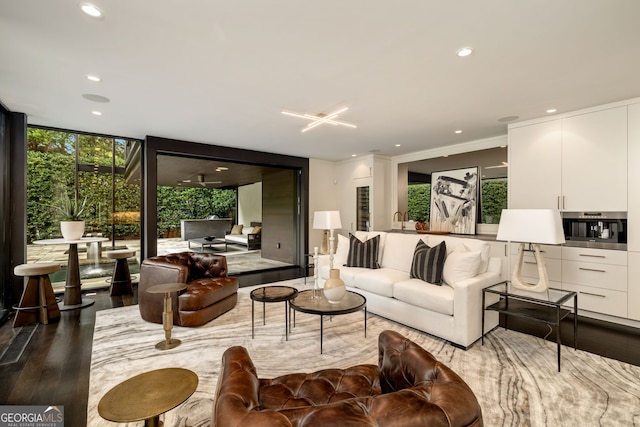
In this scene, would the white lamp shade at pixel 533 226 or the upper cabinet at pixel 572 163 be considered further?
the upper cabinet at pixel 572 163

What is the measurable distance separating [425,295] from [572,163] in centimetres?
271

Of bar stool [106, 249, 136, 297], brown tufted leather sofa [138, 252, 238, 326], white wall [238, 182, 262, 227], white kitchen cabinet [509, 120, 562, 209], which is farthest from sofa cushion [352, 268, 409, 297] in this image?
white wall [238, 182, 262, 227]

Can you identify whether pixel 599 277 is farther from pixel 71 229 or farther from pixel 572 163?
pixel 71 229

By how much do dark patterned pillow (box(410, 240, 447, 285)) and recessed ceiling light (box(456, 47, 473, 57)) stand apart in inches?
78.5

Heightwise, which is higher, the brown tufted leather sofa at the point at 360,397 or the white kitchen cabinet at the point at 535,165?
the white kitchen cabinet at the point at 535,165

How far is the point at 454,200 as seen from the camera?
5578 mm

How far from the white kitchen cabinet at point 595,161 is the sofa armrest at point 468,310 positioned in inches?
78.7

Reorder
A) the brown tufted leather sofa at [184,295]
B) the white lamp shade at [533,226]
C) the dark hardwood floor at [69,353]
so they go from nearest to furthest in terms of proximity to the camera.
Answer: the dark hardwood floor at [69,353] → the white lamp shade at [533,226] → the brown tufted leather sofa at [184,295]

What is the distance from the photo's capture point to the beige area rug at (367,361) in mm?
1934

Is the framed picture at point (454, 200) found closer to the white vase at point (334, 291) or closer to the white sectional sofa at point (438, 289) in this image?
the white sectional sofa at point (438, 289)

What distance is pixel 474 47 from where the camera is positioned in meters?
2.32

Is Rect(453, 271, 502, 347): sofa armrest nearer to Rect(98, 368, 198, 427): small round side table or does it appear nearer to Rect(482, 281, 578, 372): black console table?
Rect(482, 281, 578, 372): black console table

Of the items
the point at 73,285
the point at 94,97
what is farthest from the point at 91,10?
the point at 73,285

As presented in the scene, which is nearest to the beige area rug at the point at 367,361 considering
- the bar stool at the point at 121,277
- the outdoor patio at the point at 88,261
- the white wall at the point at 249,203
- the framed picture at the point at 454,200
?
the bar stool at the point at 121,277
